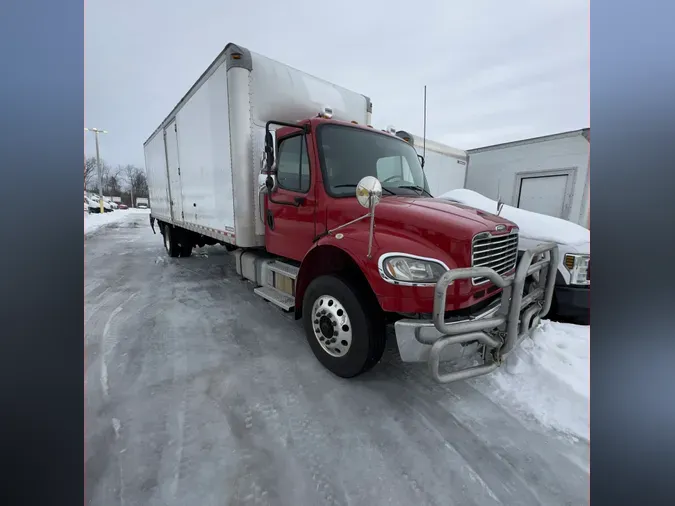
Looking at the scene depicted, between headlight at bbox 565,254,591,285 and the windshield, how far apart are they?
6.67 feet

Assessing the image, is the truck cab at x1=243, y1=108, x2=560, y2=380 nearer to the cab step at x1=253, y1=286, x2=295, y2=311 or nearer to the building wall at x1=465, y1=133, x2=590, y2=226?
the cab step at x1=253, y1=286, x2=295, y2=311

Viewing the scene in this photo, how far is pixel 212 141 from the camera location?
462cm

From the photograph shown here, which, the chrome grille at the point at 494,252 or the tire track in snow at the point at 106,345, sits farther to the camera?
the tire track in snow at the point at 106,345

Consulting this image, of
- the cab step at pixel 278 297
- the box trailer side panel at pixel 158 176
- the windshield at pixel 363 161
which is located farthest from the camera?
the box trailer side panel at pixel 158 176

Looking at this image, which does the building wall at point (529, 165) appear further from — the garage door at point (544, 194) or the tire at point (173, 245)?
the tire at point (173, 245)

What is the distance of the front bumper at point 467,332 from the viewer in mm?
1980

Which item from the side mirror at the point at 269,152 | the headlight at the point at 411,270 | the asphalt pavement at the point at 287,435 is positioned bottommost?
the asphalt pavement at the point at 287,435

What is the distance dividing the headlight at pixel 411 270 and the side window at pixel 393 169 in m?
1.52

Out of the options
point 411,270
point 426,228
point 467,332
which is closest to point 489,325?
point 467,332

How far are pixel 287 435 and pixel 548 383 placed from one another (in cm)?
227

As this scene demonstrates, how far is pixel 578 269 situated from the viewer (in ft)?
12.3

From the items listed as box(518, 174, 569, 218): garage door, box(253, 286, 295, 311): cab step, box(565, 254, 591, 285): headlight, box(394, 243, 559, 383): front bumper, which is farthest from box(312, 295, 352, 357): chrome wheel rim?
box(518, 174, 569, 218): garage door

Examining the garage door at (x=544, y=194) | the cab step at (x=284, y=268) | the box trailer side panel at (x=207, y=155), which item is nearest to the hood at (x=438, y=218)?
the cab step at (x=284, y=268)

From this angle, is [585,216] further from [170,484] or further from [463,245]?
[170,484]
